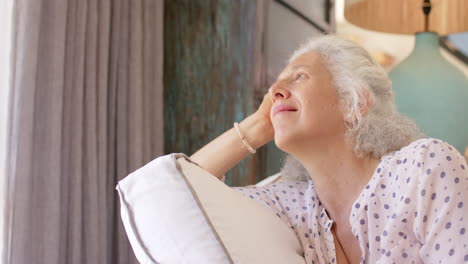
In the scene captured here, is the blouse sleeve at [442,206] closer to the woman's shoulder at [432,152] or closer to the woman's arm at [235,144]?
the woman's shoulder at [432,152]

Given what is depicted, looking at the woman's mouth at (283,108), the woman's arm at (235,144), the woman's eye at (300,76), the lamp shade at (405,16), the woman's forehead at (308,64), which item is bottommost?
the woman's arm at (235,144)

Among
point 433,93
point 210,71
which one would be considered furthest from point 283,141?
point 210,71

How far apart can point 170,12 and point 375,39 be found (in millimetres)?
996

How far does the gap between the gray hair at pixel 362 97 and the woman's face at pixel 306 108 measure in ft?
0.08

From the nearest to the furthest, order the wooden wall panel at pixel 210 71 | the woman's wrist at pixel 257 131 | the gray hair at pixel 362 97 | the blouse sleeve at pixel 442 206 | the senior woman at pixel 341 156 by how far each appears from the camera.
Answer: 1. the blouse sleeve at pixel 442 206
2. the senior woman at pixel 341 156
3. the gray hair at pixel 362 97
4. the woman's wrist at pixel 257 131
5. the wooden wall panel at pixel 210 71

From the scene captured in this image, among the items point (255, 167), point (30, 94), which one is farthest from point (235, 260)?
point (255, 167)

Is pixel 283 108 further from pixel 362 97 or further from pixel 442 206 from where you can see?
pixel 442 206

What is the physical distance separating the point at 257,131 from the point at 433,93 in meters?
0.84

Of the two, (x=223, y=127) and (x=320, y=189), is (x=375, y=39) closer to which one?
(x=223, y=127)

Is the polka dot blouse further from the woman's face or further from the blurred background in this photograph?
the blurred background

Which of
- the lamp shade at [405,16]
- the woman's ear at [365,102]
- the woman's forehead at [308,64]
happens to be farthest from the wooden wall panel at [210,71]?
the woman's ear at [365,102]

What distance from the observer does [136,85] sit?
242cm

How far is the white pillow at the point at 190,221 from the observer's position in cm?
101

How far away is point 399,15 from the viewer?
7.34 feet
